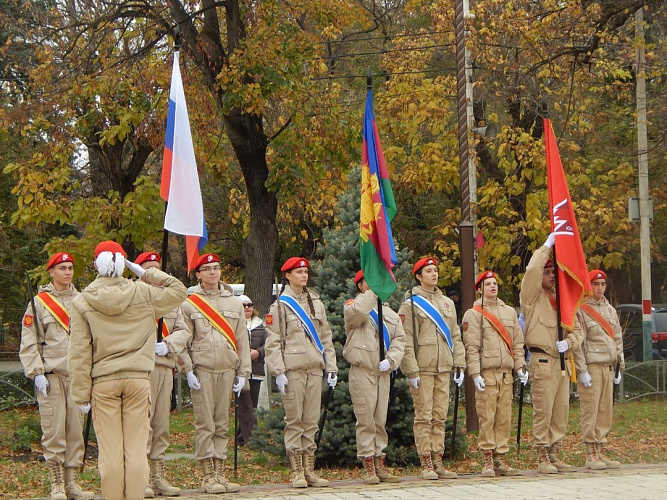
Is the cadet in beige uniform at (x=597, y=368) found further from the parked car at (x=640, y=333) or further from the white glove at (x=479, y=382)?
the parked car at (x=640, y=333)

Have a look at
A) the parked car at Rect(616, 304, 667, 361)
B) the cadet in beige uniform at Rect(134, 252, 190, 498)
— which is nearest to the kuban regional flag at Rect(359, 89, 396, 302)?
the cadet in beige uniform at Rect(134, 252, 190, 498)

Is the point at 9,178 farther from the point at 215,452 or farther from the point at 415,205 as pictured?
the point at 215,452

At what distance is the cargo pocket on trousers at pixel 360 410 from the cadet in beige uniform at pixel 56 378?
8.70 ft

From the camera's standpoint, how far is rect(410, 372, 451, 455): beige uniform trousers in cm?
1098

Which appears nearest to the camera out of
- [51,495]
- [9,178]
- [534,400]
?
[51,495]

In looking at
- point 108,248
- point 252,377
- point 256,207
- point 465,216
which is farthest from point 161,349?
point 256,207

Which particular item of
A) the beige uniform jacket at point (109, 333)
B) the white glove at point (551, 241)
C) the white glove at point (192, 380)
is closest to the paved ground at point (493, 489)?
the white glove at point (192, 380)

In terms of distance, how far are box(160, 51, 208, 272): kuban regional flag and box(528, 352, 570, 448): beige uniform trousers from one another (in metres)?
3.87

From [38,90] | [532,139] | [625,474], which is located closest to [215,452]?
[625,474]

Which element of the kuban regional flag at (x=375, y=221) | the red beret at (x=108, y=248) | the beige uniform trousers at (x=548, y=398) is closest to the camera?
the red beret at (x=108, y=248)

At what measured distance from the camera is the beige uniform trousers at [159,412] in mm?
10242

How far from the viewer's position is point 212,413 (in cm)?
1041

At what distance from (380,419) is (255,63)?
7797mm

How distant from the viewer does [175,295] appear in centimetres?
884
